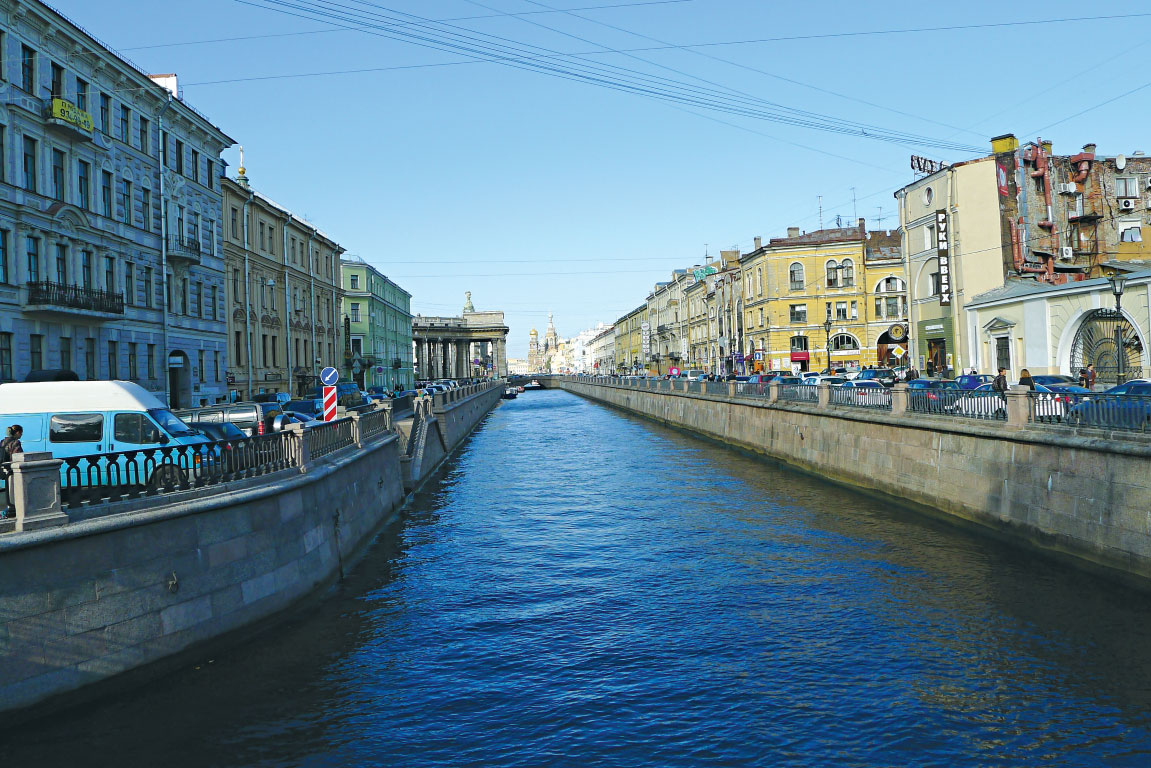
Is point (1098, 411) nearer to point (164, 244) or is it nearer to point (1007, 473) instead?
point (1007, 473)

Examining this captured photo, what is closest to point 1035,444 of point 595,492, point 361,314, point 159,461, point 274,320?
point 595,492

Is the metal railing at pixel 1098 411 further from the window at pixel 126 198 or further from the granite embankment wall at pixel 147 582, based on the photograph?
the window at pixel 126 198

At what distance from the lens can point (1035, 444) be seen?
1669 cm

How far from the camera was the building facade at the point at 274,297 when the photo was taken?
146ft

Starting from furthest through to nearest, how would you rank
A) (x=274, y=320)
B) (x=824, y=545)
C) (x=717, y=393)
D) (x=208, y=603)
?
1. (x=274, y=320)
2. (x=717, y=393)
3. (x=824, y=545)
4. (x=208, y=603)

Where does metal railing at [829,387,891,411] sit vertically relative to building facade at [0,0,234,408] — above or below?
below

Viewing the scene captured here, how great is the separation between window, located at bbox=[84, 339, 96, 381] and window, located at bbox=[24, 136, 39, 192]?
5813mm

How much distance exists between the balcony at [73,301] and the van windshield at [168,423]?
46.8ft

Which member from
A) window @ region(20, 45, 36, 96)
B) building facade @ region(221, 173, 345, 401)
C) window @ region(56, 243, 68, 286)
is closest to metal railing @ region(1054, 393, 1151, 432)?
window @ region(56, 243, 68, 286)

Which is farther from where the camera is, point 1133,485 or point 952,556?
point 952,556

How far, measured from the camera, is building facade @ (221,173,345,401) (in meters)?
44.5

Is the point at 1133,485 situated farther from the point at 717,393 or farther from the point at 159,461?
the point at 717,393

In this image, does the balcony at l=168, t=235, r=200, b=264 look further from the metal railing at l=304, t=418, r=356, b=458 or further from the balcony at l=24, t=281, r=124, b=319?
the metal railing at l=304, t=418, r=356, b=458

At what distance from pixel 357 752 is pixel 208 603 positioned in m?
3.43
